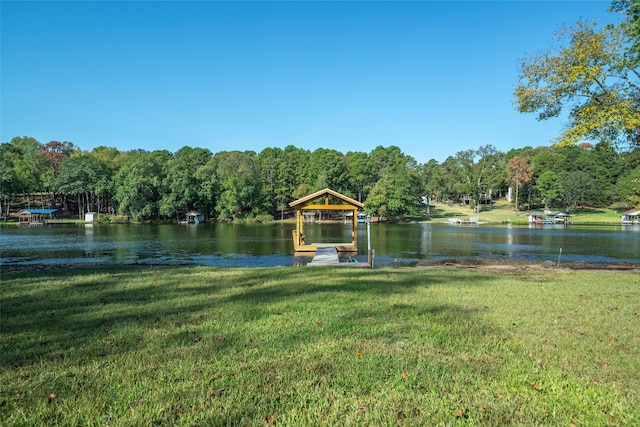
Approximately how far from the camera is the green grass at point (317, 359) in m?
3.09

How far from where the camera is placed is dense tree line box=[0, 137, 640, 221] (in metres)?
68.4

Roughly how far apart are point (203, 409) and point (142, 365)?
121cm

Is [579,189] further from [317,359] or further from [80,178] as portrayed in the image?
[80,178]

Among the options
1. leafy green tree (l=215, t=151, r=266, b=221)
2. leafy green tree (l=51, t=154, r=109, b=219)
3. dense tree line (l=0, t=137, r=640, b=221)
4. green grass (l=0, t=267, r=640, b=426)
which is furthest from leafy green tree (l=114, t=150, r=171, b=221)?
green grass (l=0, t=267, r=640, b=426)

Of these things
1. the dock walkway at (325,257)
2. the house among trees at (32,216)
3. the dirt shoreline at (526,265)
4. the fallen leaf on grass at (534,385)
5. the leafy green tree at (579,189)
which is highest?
the leafy green tree at (579,189)

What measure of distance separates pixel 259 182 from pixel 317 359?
248 ft

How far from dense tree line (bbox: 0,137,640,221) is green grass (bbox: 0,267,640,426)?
206ft

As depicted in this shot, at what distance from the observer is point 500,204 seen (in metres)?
94.1

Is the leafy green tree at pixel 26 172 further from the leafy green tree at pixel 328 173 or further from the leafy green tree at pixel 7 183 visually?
the leafy green tree at pixel 328 173

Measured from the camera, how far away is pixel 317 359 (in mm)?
4074

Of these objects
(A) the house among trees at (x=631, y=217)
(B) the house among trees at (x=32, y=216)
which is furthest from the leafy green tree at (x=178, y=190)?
(A) the house among trees at (x=631, y=217)

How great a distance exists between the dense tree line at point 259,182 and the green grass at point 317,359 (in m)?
62.9

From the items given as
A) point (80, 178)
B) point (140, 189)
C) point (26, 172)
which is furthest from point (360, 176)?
point (26, 172)

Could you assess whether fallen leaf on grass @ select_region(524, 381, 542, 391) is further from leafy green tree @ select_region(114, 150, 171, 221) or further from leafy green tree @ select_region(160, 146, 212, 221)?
leafy green tree @ select_region(114, 150, 171, 221)
